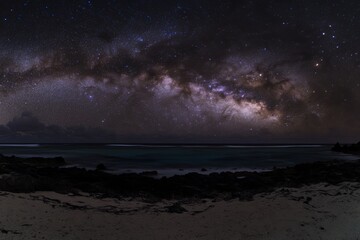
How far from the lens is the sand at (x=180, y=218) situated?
8000 mm

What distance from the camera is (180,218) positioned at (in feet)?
32.2

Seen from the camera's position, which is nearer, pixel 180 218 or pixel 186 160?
pixel 180 218

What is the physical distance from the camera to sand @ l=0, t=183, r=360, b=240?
8.00 meters

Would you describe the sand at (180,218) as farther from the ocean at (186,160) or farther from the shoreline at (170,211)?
the ocean at (186,160)

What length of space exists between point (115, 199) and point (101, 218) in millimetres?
3426

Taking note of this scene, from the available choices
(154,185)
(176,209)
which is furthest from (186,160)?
(176,209)

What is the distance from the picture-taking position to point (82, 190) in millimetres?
14180

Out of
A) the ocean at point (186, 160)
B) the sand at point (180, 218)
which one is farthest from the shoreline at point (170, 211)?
the ocean at point (186, 160)

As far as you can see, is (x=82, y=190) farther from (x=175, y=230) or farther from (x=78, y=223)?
(x=175, y=230)

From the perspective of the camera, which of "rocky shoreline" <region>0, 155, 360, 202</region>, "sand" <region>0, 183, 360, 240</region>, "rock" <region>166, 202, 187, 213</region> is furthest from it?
"rocky shoreline" <region>0, 155, 360, 202</region>

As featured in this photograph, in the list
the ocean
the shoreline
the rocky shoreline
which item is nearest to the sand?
the shoreline

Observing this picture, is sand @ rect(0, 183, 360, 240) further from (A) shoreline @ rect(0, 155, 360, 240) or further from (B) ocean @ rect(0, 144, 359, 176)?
(B) ocean @ rect(0, 144, 359, 176)

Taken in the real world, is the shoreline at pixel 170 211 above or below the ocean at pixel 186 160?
above

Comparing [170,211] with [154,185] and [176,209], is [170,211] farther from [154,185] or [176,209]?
[154,185]
